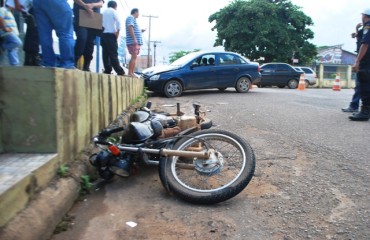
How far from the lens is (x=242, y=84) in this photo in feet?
38.4

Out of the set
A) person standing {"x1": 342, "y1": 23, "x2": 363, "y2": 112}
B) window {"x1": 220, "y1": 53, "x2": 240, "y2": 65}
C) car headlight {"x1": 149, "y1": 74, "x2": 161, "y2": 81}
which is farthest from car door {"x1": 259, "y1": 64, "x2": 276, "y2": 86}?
person standing {"x1": 342, "y1": 23, "x2": 363, "y2": 112}

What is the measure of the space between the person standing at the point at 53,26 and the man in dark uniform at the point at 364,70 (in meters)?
4.94

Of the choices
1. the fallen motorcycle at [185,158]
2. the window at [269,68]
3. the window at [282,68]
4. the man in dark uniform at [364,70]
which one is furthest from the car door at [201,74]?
the window at [282,68]

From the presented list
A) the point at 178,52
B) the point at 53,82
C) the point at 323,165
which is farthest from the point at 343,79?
the point at 178,52

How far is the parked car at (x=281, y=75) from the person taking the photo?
2098 centimetres

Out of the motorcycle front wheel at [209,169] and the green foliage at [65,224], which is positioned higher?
the motorcycle front wheel at [209,169]

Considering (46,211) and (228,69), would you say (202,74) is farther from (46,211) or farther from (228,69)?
(46,211)

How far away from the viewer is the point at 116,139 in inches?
163

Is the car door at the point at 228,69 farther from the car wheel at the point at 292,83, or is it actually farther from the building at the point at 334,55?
the building at the point at 334,55

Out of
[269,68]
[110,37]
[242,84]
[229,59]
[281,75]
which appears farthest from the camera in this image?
[269,68]

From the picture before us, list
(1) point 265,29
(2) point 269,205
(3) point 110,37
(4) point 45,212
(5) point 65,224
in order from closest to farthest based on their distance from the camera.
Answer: (4) point 45,212, (5) point 65,224, (2) point 269,205, (3) point 110,37, (1) point 265,29

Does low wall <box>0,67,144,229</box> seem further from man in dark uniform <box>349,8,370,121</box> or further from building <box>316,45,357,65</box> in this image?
building <box>316,45,357,65</box>

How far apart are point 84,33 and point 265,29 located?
32.1m

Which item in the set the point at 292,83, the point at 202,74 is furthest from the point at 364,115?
the point at 292,83
